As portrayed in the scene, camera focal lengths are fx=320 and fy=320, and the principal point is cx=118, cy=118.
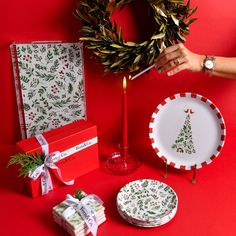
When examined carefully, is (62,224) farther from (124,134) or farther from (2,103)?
(2,103)

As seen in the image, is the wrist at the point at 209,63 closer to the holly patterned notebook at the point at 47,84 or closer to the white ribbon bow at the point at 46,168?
the holly patterned notebook at the point at 47,84

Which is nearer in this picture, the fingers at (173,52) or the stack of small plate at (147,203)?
the stack of small plate at (147,203)

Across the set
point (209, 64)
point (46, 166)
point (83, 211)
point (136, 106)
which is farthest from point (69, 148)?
point (209, 64)

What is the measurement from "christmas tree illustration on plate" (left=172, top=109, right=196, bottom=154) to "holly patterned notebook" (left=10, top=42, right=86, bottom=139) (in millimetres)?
343

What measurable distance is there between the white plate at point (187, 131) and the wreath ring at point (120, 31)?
171 millimetres

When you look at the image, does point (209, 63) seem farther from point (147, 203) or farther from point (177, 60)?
point (147, 203)

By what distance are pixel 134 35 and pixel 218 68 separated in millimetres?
281

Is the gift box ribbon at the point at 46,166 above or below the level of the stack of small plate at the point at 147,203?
above

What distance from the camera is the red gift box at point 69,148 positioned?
0.89 m

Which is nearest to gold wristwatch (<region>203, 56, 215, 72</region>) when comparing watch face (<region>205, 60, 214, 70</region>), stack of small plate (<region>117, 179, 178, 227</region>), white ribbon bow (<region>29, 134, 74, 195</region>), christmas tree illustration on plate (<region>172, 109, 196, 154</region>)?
watch face (<region>205, 60, 214, 70</region>)

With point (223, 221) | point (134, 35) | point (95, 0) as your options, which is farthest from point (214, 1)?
point (223, 221)

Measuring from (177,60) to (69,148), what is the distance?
40cm

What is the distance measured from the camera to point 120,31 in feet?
3.03

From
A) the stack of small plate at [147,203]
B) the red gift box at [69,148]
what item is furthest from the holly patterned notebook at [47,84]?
the stack of small plate at [147,203]
